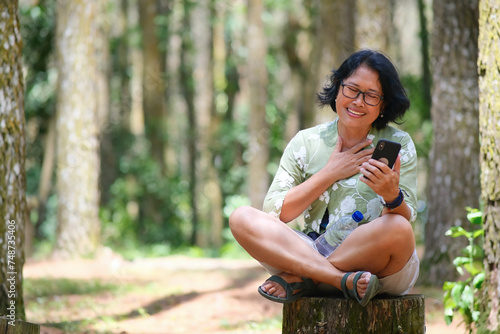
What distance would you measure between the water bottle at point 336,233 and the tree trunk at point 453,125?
379 centimetres

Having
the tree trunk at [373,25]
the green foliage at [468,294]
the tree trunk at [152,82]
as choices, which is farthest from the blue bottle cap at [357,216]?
the tree trunk at [152,82]

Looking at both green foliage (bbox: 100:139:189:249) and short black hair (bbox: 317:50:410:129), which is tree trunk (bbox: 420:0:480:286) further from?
green foliage (bbox: 100:139:189:249)

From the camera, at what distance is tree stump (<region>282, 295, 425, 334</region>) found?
3.48m

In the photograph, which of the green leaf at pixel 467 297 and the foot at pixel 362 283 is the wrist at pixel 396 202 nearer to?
the foot at pixel 362 283

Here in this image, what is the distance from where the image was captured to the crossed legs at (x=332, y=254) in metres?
3.30

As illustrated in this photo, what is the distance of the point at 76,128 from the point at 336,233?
776cm

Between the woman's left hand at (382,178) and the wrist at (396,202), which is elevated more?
the woman's left hand at (382,178)

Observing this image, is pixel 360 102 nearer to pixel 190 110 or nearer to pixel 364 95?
pixel 364 95

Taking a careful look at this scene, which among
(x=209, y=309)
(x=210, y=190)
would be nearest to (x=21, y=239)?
(x=209, y=309)

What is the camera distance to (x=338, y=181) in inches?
144

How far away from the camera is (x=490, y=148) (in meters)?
4.18

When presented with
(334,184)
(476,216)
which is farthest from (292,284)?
(476,216)

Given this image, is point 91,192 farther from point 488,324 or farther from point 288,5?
point 288,5

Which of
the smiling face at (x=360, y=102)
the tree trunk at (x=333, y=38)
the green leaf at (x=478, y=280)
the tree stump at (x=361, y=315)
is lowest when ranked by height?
the green leaf at (x=478, y=280)
